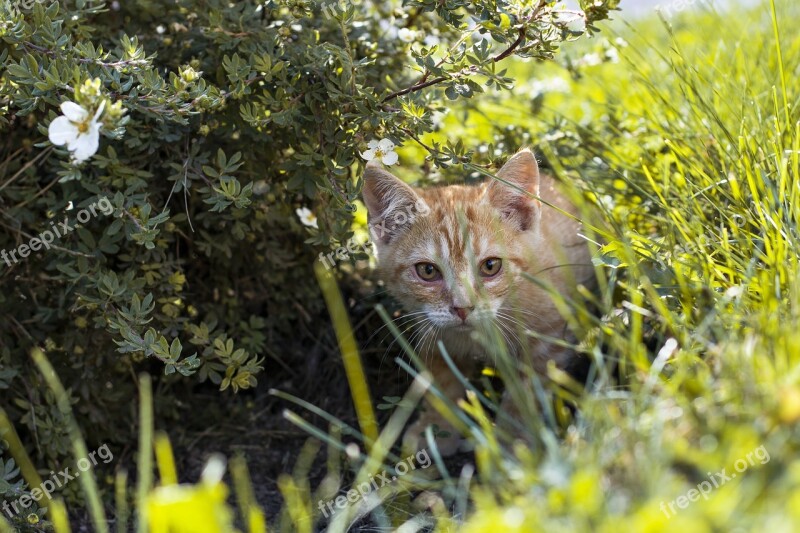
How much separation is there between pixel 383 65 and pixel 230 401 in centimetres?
128

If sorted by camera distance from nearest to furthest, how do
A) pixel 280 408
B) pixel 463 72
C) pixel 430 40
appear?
pixel 463 72 < pixel 430 40 < pixel 280 408

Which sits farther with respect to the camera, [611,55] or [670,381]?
[611,55]

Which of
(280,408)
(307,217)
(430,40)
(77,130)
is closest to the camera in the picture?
(77,130)

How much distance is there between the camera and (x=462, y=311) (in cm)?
238

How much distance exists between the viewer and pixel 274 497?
8.19 ft

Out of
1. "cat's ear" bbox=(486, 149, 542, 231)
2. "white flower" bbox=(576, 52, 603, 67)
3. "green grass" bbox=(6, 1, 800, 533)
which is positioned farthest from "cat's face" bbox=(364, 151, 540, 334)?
"white flower" bbox=(576, 52, 603, 67)

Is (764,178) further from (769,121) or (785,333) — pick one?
(785,333)

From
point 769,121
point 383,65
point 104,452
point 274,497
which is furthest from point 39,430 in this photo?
point 769,121

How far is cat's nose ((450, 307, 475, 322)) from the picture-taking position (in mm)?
2369

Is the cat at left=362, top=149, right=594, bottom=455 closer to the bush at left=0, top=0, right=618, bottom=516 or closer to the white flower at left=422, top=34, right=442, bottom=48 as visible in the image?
the bush at left=0, top=0, right=618, bottom=516

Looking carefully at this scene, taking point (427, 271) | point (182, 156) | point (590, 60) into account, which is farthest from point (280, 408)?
point (590, 60)

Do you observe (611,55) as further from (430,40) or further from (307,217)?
(307,217)

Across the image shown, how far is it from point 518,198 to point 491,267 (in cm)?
24

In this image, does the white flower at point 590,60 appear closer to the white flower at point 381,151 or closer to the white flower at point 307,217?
the white flower at point 381,151
